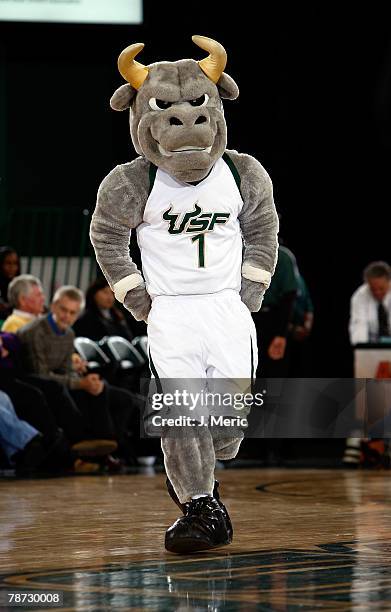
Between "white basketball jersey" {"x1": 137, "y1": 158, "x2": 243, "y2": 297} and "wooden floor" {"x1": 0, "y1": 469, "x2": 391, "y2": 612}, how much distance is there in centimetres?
82

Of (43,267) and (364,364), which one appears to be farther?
(43,267)

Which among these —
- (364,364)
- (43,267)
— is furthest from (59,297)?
(43,267)

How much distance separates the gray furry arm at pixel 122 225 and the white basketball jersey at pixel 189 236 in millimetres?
39

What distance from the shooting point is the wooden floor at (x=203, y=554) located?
9.23ft

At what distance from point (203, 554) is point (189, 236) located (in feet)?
3.23

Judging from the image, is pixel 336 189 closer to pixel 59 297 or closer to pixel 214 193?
pixel 59 297

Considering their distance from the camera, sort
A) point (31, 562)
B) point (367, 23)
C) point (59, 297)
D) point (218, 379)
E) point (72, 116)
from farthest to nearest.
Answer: point (72, 116)
point (367, 23)
point (59, 297)
point (218, 379)
point (31, 562)

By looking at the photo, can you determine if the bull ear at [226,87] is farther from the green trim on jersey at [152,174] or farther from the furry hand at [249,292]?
the furry hand at [249,292]

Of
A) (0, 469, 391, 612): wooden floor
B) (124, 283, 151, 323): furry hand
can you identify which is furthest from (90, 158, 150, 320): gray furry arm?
(0, 469, 391, 612): wooden floor

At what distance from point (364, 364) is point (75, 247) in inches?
133

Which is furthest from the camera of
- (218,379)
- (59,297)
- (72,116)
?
(72,116)

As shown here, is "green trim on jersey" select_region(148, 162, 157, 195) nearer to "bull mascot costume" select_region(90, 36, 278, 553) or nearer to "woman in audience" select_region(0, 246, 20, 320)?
"bull mascot costume" select_region(90, 36, 278, 553)

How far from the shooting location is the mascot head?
151 inches

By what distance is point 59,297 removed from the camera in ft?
23.7
